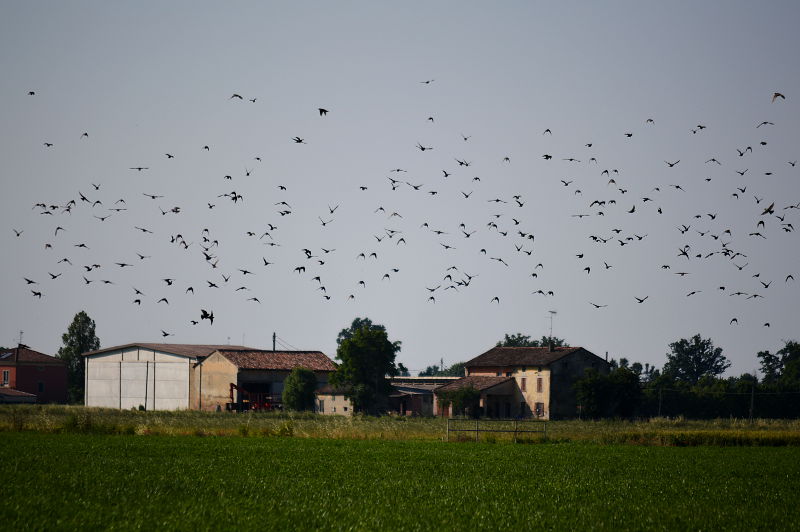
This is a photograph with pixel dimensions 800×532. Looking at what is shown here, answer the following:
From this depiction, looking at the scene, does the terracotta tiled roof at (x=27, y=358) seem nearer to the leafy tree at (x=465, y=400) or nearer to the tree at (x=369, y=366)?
the tree at (x=369, y=366)

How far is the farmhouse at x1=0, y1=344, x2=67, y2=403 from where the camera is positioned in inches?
4818

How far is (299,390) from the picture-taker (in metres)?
93.7

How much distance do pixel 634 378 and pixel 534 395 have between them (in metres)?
10.7

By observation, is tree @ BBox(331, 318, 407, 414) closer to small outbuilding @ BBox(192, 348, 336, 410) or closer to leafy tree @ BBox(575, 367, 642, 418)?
small outbuilding @ BBox(192, 348, 336, 410)

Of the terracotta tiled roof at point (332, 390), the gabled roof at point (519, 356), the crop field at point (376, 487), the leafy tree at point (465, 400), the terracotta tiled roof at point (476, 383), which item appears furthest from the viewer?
the gabled roof at point (519, 356)

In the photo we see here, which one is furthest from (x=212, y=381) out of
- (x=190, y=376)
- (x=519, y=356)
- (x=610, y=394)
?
(x=610, y=394)

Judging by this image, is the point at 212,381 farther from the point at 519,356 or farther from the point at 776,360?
the point at 776,360

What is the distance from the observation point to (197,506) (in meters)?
23.9

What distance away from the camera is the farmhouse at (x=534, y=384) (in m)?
95.9

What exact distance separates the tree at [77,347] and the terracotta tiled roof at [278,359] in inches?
1166

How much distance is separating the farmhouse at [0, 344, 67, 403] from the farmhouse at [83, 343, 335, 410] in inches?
656

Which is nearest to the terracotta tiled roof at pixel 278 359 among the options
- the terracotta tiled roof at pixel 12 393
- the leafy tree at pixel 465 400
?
the leafy tree at pixel 465 400

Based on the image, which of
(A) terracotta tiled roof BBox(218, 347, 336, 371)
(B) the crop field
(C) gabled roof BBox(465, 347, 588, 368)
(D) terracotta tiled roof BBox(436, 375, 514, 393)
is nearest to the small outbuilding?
(A) terracotta tiled roof BBox(218, 347, 336, 371)

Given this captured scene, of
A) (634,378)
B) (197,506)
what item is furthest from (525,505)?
(634,378)
